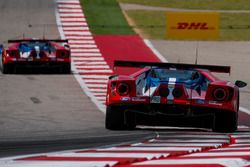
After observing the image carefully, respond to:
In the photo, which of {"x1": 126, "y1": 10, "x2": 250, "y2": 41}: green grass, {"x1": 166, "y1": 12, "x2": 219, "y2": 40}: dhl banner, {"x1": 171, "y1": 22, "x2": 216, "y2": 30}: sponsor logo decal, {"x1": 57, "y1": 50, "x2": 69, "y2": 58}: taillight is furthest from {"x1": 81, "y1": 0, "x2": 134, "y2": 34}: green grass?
{"x1": 57, "y1": 50, "x2": 69, "y2": 58}: taillight

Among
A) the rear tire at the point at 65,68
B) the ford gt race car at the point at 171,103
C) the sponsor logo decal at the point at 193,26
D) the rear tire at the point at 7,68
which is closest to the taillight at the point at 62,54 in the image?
the rear tire at the point at 65,68

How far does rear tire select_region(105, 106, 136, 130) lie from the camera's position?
578 inches

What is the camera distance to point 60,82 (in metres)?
26.0

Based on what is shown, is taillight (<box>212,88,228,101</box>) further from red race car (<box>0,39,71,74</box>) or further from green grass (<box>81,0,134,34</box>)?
green grass (<box>81,0,134,34</box>)

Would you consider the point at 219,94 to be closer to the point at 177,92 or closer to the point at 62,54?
the point at 177,92

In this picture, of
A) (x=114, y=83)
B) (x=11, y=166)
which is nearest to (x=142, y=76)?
(x=114, y=83)

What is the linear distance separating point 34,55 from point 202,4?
20555mm

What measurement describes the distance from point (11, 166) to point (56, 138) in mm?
4243

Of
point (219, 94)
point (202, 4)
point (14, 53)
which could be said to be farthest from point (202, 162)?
point (202, 4)

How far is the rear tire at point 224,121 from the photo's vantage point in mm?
14672

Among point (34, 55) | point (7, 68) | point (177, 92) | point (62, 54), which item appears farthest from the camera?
point (7, 68)

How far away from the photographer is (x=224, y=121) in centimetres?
1470

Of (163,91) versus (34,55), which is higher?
(34,55)

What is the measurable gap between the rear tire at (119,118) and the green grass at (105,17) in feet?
77.2
